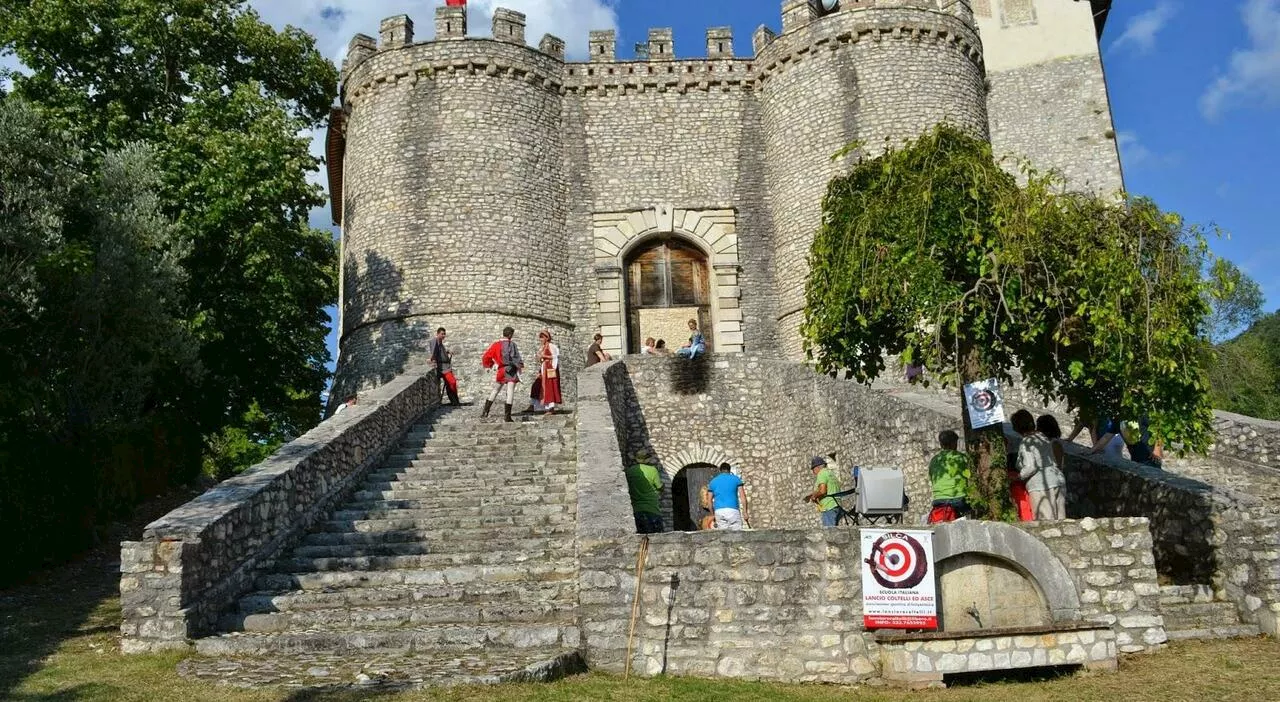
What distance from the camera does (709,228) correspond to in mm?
21922

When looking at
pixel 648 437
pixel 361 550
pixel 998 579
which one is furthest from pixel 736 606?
pixel 648 437

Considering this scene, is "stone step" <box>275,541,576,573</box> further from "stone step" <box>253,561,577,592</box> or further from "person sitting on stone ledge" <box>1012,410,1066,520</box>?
"person sitting on stone ledge" <box>1012,410,1066,520</box>

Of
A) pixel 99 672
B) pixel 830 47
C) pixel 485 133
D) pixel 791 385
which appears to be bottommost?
pixel 99 672

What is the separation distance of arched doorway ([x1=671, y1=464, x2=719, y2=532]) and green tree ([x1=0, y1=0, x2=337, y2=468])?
774 centimetres

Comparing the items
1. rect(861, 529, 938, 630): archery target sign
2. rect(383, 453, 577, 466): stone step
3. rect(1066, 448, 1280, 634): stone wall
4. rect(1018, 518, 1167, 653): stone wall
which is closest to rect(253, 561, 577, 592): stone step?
rect(861, 529, 938, 630): archery target sign

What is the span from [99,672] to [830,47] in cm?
1853

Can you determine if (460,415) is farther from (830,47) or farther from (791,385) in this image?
(830,47)

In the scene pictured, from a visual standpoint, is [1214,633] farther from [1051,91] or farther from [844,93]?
[1051,91]

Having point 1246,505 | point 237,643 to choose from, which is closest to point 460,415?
point 237,643

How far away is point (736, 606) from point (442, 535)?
3.53 metres

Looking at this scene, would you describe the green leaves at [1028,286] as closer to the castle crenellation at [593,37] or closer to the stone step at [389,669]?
the stone step at [389,669]

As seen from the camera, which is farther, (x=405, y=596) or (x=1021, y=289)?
(x=1021, y=289)

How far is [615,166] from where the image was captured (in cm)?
2223

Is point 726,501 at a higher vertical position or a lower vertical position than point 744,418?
lower
